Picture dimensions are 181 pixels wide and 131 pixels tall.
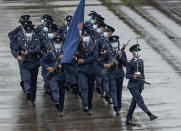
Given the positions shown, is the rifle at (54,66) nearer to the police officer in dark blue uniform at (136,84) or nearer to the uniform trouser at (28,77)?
the uniform trouser at (28,77)

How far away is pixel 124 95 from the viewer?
61.9 feet

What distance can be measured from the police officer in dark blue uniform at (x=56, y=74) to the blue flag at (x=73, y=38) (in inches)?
5.4

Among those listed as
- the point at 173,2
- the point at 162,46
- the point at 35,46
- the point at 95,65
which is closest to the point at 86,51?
the point at 95,65

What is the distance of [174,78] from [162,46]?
4.07 metres

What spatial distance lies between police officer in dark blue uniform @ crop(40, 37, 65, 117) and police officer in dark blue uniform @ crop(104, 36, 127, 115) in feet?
3.36

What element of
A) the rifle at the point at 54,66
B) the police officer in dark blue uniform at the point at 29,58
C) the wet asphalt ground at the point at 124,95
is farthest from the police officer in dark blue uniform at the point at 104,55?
the police officer in dark blue uniform at the point at 29,58

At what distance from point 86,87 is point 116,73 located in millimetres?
747

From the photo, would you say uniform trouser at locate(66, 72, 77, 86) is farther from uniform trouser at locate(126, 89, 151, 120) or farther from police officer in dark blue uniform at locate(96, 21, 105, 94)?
uniform trouser at locate(126, 89, 151, 120)

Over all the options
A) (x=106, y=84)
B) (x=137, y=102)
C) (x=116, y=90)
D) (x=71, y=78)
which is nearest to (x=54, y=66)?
(x=116, y=90)

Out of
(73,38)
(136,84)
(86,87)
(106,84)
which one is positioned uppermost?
(73,38)

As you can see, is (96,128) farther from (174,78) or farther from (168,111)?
(174,78)

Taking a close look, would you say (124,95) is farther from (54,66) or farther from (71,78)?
(54,66)

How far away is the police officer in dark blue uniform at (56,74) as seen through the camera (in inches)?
680

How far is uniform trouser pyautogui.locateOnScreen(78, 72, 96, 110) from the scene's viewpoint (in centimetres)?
1739
